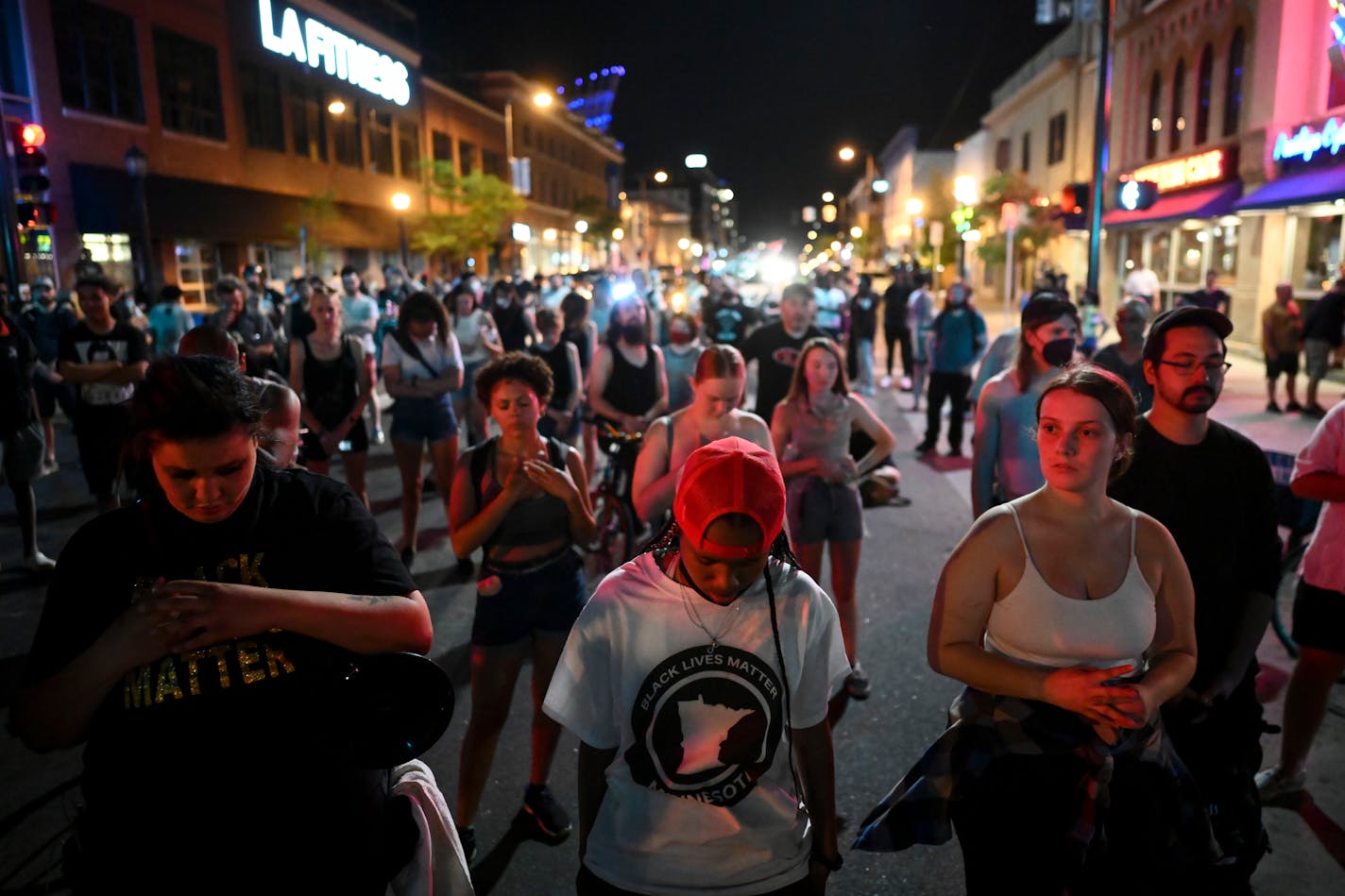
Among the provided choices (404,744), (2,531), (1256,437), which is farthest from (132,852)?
(1256,437)

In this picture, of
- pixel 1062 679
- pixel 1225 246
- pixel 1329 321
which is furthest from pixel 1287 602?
pixel 1225 246

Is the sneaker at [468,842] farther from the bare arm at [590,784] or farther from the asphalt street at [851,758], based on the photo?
the bare arm at [590,784]

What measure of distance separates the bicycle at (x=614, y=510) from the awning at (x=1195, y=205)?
16104 mm

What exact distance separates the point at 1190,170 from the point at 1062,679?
25.6 m

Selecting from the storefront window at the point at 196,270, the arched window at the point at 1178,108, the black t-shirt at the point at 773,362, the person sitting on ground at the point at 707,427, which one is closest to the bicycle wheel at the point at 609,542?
the black t-shirt at the point at 773,362

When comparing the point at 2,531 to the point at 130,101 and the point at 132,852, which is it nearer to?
the point at 132,852

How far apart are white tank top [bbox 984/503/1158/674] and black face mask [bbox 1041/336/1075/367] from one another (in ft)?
8.07

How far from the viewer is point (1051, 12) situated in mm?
47812

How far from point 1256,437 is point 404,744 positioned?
12.6 m

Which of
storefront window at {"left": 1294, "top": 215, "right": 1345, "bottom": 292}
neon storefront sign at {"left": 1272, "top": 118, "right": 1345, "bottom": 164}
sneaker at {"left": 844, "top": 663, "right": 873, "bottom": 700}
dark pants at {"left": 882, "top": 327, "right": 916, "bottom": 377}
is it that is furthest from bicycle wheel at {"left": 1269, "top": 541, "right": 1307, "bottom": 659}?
storefront window at {"left": 1294, "top": 215, "right": 1345, "bottom": 292}

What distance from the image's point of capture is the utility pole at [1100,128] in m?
14.2

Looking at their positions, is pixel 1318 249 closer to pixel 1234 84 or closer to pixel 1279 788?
pixel 1234 84

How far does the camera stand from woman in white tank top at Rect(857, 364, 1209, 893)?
2.38 meters

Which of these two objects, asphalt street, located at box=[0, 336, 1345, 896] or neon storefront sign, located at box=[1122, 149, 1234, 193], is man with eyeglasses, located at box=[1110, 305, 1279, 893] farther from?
neon storefront sign, located at box=[1122, 149, 1234, 193]
